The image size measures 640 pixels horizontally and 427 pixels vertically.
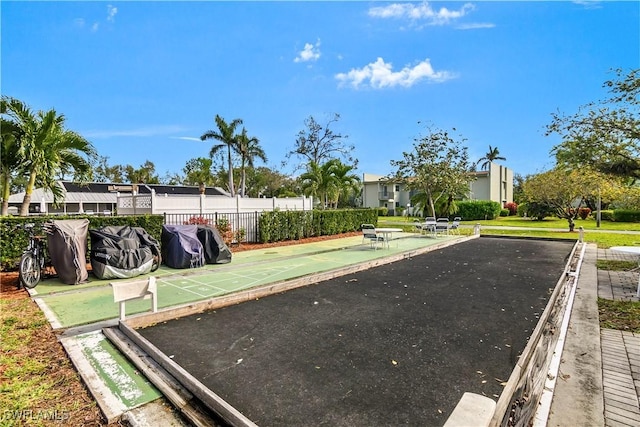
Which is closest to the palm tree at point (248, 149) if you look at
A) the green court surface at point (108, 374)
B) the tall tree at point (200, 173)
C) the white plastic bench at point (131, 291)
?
the tall tree at point (200, 173)

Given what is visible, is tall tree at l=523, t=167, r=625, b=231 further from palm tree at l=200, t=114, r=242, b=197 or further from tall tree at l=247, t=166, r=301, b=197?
tall tree at l=247, t=166, r=301, b=197

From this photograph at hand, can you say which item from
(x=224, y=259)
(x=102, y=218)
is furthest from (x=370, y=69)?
(x=102, y=218)

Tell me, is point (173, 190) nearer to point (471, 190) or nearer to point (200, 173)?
point (200, 173)

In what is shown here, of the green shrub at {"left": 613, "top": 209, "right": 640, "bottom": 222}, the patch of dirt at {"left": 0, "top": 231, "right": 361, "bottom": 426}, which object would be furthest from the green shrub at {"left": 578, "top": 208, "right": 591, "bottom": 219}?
the patch of dirt at {"left": 0, "top": 231, "right": 361, "bottom": 426}

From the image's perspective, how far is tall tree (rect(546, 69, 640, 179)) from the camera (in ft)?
28.5

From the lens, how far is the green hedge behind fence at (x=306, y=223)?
46.1 feet

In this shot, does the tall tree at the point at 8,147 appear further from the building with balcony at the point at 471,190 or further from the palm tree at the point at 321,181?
the building with balcony at the point at 471,190

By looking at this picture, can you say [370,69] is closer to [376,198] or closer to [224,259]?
[224,259]

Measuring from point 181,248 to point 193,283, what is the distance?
5.82 feet

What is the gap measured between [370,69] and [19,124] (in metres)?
15.2

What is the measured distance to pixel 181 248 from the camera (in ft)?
27.6

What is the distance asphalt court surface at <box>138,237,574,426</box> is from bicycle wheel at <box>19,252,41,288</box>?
390cm

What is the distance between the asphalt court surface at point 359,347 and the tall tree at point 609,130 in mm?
5560

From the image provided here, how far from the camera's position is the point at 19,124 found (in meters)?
8.55
